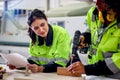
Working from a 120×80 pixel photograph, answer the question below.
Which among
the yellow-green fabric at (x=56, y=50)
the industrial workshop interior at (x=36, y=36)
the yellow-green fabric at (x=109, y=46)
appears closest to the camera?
the yellow-green fabric at (x=109, y=46)

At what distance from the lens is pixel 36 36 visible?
1.96 metres

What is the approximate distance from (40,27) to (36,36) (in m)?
0.12

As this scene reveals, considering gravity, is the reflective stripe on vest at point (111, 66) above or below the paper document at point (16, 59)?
above

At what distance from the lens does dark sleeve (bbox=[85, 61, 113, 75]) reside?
133 cm

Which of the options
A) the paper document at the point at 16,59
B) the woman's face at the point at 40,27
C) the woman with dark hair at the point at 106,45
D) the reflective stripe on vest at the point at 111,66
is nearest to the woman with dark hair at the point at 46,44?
the woman's face at the point at 40,27

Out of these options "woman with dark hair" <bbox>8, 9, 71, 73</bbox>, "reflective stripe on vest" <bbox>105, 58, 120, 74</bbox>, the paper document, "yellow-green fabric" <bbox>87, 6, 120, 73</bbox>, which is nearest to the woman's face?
"woman with dark hair" <bbox>8, 9, 71, 73</bbox>

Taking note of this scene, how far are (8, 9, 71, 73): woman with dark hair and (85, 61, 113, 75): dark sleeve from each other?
0.43 m

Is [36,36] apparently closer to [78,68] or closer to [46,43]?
[46,43]

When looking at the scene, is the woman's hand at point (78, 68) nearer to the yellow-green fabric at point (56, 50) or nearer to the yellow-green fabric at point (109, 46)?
the yellow-green fabric at point (109, 46)

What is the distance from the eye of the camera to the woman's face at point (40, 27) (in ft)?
6.11

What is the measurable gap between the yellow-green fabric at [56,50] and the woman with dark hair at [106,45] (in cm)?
36

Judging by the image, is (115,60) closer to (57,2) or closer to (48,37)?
(48,37)

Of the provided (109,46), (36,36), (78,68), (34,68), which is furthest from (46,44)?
(109,46)

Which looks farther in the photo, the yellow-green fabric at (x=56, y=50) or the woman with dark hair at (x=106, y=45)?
the yellow-green fabric at (x=56, y=50)
